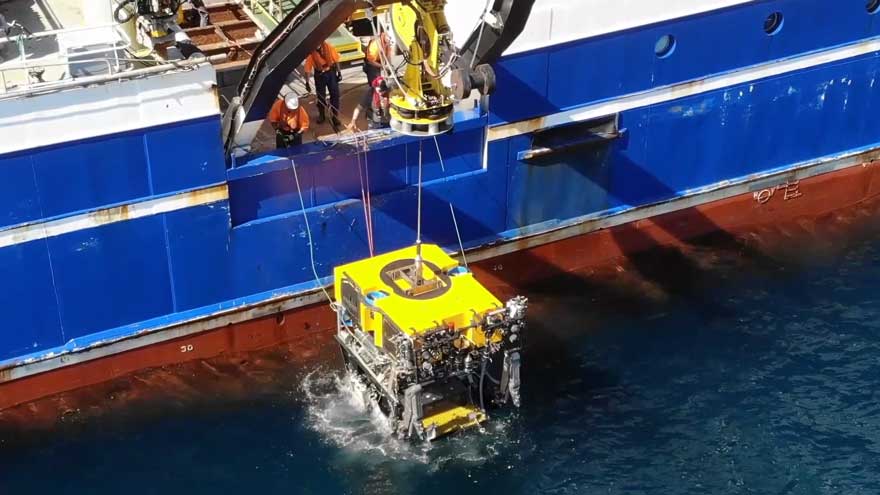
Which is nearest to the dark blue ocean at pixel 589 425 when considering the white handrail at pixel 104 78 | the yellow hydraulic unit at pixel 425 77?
the yellow hydraulic unit at pixel 425 77

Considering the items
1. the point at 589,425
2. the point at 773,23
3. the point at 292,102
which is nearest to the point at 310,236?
the point at 292,102

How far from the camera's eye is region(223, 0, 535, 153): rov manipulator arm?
570 inches

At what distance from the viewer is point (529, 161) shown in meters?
17.6

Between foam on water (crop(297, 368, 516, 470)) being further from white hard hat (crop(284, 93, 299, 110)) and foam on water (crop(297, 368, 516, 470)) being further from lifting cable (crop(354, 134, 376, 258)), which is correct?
white hard hat (crop(284, 93, 299, 110))

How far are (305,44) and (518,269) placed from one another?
603cm

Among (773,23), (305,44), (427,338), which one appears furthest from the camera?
(773,23)

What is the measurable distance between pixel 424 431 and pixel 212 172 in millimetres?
4874

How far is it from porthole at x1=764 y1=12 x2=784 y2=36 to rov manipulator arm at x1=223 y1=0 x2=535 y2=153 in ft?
19.2

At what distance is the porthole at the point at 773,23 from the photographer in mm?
18734

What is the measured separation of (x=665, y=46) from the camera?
18016 millimetres

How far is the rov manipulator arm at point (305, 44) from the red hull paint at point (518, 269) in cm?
330

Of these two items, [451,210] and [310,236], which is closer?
[310,236]

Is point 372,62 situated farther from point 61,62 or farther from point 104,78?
point 61,62

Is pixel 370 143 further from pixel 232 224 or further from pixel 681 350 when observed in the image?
pixel 681 350
